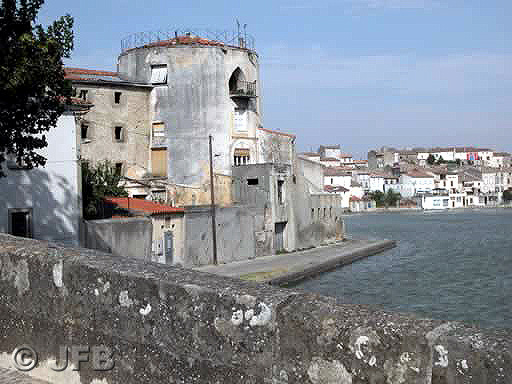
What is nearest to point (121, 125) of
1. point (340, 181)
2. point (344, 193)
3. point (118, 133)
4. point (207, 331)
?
point (118, 133)

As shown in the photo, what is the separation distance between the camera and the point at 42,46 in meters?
13.6

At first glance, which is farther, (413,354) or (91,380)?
(91,380)

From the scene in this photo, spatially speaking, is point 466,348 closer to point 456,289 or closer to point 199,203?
point 456,289

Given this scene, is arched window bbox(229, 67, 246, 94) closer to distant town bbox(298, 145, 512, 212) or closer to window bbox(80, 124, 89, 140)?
window bbox(80, 124, 89, 140)

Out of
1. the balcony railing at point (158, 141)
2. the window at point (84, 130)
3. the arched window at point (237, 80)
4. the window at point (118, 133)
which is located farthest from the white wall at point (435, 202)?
the window at point (84, 130)

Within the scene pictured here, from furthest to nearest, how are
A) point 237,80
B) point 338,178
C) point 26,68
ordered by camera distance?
1. point 338,178
2. point 237,80
3. point 26,68

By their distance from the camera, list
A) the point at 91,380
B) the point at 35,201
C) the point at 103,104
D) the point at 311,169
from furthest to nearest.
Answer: the point at 311,169 < the point at 103,104 < the point at 35,201 < the point at 91,380

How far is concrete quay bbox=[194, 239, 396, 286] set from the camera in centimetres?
2991

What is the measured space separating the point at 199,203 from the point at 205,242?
4.51 metres

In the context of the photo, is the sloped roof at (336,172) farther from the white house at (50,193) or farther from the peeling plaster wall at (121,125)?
the white house at (50,193)

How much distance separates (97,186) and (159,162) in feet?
27.6

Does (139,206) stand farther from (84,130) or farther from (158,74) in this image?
(158,74)

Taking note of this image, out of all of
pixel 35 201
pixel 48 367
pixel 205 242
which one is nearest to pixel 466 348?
pixel 48 367

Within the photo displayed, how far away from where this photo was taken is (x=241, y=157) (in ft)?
129
